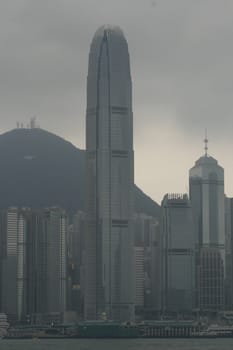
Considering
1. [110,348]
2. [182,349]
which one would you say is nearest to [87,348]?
[110,348]

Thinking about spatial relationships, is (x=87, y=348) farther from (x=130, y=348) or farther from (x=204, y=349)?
(x=204, y=349)

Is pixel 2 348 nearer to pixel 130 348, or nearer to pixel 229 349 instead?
pixel 130 348

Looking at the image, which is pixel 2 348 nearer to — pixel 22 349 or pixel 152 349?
pixel 22 349

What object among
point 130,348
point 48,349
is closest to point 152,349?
point 130,348

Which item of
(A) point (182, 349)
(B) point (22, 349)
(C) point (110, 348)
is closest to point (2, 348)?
(B) point (22, 349)

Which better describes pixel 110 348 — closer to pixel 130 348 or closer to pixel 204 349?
pixel 130 348

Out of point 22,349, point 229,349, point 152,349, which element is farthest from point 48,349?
point 229,349
